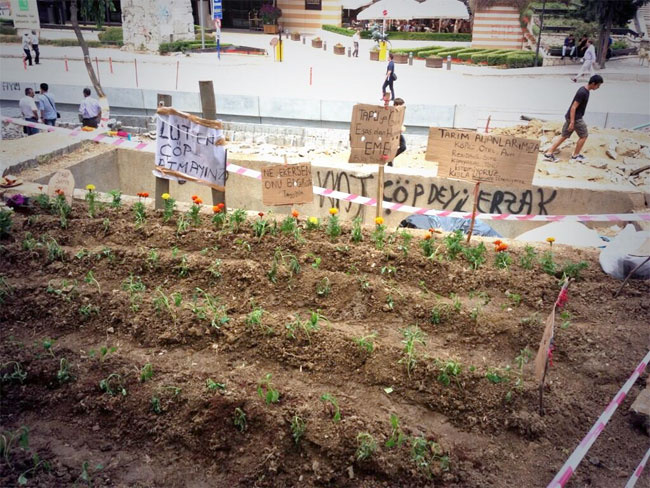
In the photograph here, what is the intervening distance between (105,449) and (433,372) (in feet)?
6.55

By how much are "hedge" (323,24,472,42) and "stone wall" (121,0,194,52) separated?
198 inches

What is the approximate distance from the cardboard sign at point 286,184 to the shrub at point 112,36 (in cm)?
1607

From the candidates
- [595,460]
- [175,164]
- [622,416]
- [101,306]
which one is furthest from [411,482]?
[175,164]

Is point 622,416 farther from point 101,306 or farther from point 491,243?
point 101,306

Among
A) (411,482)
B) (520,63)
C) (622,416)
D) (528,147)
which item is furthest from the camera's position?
(520,63)

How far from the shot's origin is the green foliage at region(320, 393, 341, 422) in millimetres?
3074

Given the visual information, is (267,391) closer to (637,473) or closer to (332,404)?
(332,404)

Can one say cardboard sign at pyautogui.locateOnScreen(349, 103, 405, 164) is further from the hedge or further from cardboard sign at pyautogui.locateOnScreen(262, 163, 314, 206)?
the hedge

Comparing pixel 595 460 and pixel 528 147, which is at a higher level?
→ pixel 528 147

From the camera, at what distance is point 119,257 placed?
4828 mm

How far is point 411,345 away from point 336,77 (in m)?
15.7

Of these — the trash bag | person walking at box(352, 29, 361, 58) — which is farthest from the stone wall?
the trash bag

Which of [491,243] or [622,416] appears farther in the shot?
[491,243]

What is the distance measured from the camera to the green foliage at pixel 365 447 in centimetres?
285
